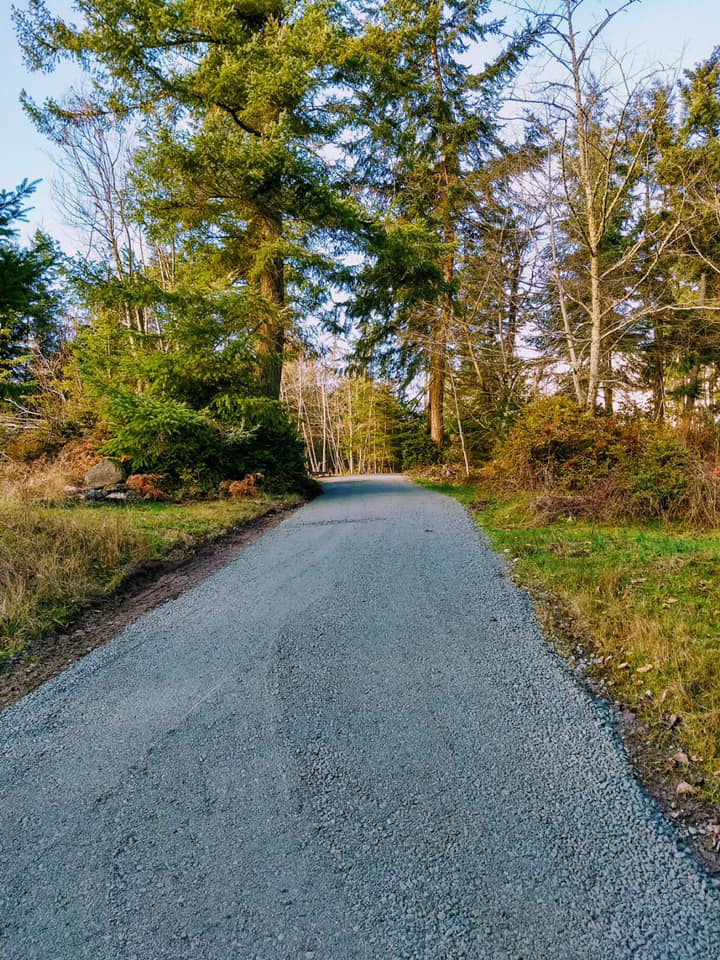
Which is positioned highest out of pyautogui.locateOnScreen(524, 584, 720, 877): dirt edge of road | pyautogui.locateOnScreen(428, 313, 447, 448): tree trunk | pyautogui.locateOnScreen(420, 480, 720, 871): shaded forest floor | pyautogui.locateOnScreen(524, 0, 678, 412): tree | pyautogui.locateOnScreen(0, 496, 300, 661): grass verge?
pyautogui.locateOnScreen(524, 0, 678, 412): tree

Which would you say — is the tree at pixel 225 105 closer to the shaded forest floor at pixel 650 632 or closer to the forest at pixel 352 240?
the forest at pixel 352 240

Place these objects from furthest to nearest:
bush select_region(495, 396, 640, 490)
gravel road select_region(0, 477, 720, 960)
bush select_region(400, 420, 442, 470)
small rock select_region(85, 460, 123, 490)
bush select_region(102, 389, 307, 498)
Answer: bush select_region(400, 420, 442, 470) < small rock select_region(85, 460, 123, 490) < bush select_region(102, 389, 307, 498) < bush select_region(495, 396, 640, 490) < gravel road select_region(0, 477, 720, 960)

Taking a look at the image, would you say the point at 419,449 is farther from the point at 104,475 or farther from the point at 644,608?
the point at 644,608

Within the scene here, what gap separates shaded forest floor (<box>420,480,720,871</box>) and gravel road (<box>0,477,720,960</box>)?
0.58 ft

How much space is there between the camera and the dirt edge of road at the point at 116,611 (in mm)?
3301

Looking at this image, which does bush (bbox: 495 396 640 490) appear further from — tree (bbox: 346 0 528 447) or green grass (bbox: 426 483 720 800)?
tree (bbox: 346 0 528 447)

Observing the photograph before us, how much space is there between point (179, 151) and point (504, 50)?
13338 millimetres

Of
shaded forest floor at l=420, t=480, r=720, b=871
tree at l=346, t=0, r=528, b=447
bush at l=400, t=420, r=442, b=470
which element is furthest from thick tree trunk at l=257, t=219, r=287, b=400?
bush at l=400, t=420, r=442, b=470

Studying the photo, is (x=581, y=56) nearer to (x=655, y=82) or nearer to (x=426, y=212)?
(x=655, y=82)

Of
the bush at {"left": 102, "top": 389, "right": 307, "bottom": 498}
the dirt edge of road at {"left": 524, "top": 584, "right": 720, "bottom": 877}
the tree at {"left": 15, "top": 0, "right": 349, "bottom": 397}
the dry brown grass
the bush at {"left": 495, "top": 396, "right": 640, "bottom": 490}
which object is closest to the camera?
the dirt edge of road at {"left": 524, "top": 584, "right": 720, "bottom": 877}

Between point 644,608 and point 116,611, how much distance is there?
14.9 ft

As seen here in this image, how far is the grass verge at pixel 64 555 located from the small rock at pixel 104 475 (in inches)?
76.0

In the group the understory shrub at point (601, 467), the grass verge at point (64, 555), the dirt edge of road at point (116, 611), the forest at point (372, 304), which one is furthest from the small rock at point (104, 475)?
the understory shrub at point (601, 467)

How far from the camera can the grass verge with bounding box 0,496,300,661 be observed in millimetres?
4008
